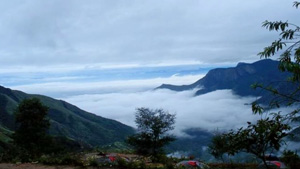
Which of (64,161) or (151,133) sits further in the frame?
(151,133)

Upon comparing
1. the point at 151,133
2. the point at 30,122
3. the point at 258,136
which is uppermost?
the point at 258,136

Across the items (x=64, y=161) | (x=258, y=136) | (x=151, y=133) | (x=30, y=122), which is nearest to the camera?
(x=258, y=136)

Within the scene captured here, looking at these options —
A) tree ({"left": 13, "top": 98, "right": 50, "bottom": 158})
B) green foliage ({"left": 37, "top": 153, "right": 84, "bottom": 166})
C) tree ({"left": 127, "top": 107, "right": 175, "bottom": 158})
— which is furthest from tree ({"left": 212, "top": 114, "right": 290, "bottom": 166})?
tree ({"left": 13, "top": 98, "right": 50, "bottom": 158})

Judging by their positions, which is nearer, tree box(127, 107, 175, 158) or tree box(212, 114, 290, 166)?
tree box(212, 114, 290, 166)

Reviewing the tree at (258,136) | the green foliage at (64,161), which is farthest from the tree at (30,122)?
the tree at (258,136)

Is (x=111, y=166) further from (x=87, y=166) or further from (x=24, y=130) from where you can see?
(x=24, y=130)

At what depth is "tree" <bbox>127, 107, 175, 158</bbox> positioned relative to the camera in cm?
3388

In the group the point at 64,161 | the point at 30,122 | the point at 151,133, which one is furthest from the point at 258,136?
the point at 30,122

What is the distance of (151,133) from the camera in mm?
34000

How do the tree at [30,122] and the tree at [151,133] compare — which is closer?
the tree at [151,133]

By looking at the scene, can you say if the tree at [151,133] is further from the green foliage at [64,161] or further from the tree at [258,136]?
the tree at [258,136]

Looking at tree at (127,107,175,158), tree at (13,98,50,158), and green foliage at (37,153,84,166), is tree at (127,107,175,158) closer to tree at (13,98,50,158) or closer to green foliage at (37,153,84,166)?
A: tree at (13,98,50,158)

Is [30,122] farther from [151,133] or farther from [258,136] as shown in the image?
[258,136]

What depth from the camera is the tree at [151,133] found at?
33.9 metres
